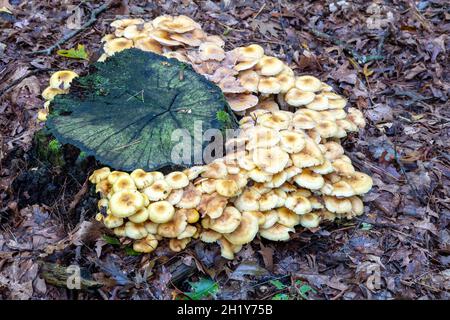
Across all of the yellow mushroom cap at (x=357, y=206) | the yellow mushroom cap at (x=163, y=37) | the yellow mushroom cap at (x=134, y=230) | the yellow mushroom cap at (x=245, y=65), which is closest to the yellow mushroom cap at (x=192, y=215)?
the yellow mushroom cap at (x=134, y=230)

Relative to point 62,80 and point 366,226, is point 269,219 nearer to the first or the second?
point 366,226

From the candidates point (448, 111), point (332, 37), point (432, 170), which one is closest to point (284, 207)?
point (432, 170)

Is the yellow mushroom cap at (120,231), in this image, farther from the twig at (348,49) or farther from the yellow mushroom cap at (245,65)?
the twig at (348,49)

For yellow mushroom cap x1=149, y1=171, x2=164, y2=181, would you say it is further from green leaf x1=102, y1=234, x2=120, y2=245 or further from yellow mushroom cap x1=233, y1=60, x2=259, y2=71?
yellow mushroom cap x1=233, y1=60, x2=259, y2=71

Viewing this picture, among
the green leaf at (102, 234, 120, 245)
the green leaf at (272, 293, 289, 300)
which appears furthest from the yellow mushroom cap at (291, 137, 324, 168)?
the green leaf at (102, 234, 120, 245)

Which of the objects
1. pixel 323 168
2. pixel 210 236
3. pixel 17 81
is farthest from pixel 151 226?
pixel 17 81
